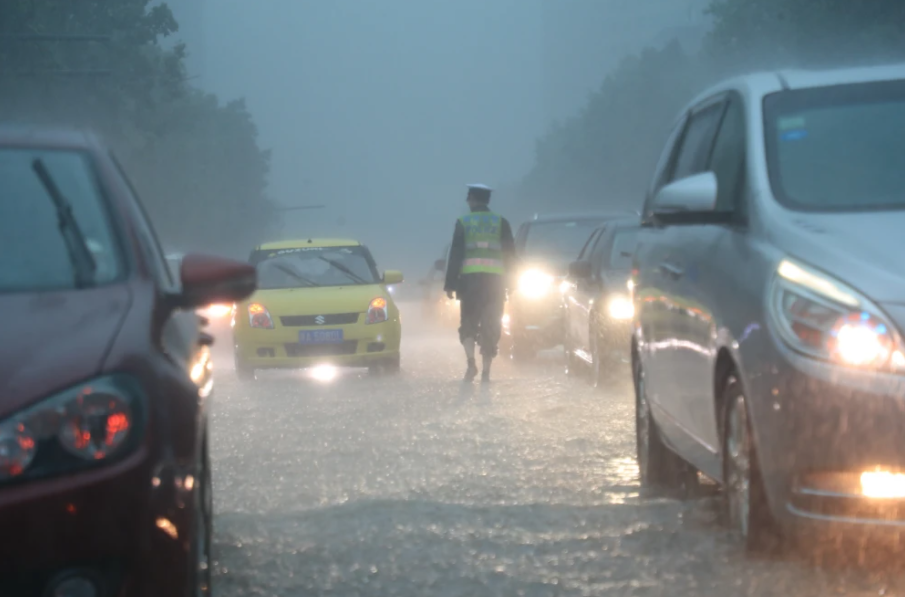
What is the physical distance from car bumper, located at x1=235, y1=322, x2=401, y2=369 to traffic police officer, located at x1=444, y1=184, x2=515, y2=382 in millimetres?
1666

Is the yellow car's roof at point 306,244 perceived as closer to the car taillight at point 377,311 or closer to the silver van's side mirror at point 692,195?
the car taillight at point 377,311

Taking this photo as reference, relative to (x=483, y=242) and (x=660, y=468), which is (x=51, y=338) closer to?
(x=660, y=468)

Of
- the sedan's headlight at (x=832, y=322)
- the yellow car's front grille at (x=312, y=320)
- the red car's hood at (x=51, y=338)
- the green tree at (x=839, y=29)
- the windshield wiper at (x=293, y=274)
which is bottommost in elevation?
the yellow car's front grille at (x=312, y=320)

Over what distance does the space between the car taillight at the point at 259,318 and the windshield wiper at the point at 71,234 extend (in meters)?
12.3

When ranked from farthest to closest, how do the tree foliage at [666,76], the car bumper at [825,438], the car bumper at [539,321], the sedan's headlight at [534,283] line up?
the tree foliage at [666,76] → the sedan's headlight at [534,283] → the car bumper at [539,321] → the car bumper at [825,438]

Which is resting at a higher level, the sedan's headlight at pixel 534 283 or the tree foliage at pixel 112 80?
the tree foliage at pixel 112 80

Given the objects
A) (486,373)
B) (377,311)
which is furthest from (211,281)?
(377,311)

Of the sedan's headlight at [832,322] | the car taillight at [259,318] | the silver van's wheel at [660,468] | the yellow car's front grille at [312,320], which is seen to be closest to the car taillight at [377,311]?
the yellow car's front grille at [312,320]

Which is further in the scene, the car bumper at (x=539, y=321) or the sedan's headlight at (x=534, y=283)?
the sedan's headlight at (x=534, y=283)

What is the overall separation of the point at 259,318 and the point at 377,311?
4.08 ft

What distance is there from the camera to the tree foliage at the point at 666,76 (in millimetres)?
35094

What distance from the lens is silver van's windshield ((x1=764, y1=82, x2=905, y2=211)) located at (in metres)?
5.75

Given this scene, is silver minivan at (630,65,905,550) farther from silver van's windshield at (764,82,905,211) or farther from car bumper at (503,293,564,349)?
car bumper at (503,293,564,349)

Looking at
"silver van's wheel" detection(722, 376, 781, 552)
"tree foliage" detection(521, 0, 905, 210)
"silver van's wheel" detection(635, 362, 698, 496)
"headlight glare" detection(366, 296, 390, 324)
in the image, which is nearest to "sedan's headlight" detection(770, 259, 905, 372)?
"silver van's wheel" detection(722, 376, 781, 552)
